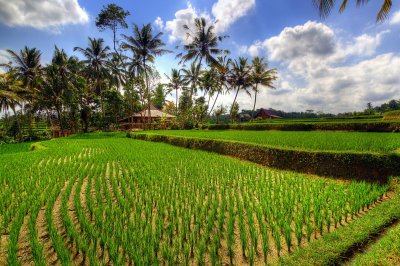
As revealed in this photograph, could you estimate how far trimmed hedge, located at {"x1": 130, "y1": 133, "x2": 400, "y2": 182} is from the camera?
5.17 meters

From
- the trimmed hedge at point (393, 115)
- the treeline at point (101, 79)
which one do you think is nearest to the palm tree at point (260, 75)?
the treeline at point (101, 79)

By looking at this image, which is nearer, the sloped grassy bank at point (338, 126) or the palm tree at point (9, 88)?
the sloped grassy bank at point (338, 126)

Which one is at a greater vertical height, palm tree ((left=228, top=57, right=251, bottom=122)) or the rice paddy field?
palm tree ((left=228, top=57, right=251, bottom=122))

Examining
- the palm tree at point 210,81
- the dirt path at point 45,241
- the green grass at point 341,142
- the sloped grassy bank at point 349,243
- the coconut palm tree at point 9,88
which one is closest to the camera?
the sloped grassy bank at point 349,243

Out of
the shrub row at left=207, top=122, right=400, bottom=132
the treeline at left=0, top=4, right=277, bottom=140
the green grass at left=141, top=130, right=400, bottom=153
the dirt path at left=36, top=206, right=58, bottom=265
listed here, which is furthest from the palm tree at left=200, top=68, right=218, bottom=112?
the dirt path at left=36, top=206, right=58, bottom=265

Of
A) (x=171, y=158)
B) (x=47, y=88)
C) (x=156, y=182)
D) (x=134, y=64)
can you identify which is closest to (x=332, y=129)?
(x=171, y=158)

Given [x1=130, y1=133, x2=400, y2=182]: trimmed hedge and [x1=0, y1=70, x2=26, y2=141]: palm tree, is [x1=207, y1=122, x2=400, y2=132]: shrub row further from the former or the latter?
[x1=0, y1=70, x2=26, y2=141]: palm tree

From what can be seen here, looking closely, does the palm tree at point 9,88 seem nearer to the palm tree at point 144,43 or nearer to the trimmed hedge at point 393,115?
the palm tree at point 144,43

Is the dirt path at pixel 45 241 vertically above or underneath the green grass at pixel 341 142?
underneath

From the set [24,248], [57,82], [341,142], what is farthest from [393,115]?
[57,82]

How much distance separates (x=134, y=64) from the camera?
93.4 feet

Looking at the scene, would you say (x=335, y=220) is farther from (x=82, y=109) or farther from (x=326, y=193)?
(x=82, y=109)

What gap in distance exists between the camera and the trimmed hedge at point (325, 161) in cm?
517

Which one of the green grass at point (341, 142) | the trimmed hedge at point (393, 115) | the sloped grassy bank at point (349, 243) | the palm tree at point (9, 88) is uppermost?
the palm tree at point (9, 88)
